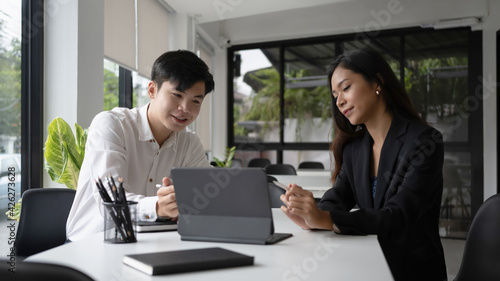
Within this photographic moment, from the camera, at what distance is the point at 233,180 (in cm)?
124

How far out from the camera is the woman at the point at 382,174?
4.79 ft

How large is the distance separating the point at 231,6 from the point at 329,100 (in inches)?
103

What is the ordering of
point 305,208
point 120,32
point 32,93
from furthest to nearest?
1. point 120,32
2. point 32,93
3. point 305,208

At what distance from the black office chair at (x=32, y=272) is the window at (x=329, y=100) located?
6.56 meters

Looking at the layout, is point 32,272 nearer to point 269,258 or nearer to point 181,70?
point 269,258

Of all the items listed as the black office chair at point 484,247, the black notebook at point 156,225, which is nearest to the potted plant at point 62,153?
the black notebook at point 156,225

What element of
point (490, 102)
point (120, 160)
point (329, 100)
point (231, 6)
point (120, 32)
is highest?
point (231, 6)

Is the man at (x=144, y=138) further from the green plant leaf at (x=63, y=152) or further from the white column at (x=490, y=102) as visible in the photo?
the white column at (x=490, y=102)

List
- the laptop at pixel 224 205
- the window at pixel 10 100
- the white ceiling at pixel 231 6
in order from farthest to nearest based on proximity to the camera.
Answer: the white ceiling at pixel 231 6, the window at pixel 10 100, the laptop at pixel 224 205

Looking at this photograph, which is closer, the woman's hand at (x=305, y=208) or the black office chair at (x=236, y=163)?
the woman's hand at (x=305, y=208)

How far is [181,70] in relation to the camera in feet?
6.04

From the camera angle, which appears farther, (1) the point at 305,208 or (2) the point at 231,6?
(2) the point at 231,6

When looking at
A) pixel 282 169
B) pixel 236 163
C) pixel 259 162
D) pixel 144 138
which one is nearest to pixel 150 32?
pixel 282 169

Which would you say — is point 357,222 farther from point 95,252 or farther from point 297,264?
point 95,252
